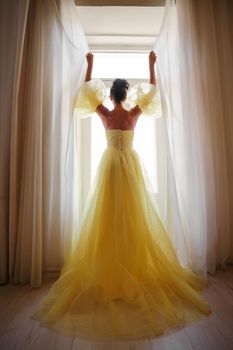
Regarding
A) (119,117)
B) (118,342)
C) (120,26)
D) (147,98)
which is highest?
(120,26)

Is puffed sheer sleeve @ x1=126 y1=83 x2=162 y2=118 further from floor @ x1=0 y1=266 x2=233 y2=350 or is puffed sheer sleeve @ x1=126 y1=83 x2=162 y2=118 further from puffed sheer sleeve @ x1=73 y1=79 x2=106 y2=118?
floor @ x1=0 y1=266 x2=233 y2=350

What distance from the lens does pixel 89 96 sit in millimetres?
1292

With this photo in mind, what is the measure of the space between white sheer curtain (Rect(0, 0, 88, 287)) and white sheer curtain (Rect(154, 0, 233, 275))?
1.90ft

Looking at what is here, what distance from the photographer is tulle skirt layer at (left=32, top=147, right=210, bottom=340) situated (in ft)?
3.01

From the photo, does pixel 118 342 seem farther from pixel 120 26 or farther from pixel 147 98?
pixel 120 26

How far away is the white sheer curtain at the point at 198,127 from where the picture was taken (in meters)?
1.34

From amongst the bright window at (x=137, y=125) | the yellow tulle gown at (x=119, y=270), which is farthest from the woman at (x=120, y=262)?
the bright window at (x=137, y=125)

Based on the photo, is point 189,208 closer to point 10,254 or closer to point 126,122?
point 126,122

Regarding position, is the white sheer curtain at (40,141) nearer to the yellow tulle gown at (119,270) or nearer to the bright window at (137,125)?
the yellow tulle gown at (119,270)

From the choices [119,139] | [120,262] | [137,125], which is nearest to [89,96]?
[119,139]

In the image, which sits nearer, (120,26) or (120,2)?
(120,2)

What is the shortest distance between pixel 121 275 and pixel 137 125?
113 centimetres

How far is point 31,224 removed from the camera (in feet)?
4.33

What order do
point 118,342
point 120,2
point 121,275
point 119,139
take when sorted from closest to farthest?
point 118,342 < point 121,275 < point 119,139 < point 120,2
